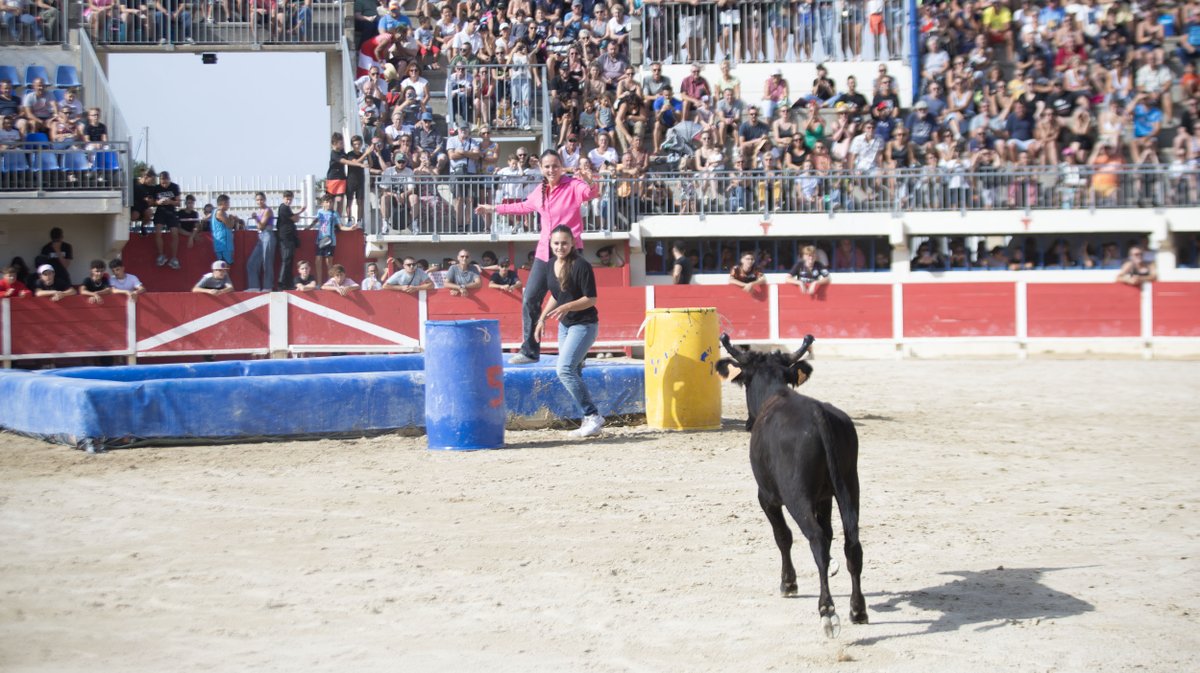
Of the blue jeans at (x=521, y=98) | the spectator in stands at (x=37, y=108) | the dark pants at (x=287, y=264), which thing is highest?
the blue jeans at (x=521, y=98)

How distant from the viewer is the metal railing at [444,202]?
79.6 ft

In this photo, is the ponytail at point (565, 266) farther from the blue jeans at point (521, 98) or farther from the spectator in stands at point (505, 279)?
the blue jeans at point (521, 98)

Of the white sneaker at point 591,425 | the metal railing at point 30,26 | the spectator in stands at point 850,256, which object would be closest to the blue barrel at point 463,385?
the white sneaker at point 591,425

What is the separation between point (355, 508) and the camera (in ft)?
29.0

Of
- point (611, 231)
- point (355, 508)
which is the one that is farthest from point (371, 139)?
point (355, 508)

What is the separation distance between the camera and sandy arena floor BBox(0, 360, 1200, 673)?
18.6ft

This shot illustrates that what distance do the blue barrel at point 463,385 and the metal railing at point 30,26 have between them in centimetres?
1665

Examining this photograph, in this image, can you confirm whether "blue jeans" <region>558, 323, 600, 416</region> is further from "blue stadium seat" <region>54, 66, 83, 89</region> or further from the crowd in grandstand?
"blue stadium seat" <region>54, 66, 83, 89</region>

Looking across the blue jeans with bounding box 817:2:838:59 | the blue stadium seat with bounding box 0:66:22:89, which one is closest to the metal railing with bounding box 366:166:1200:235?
the blue jeans with bounding box 817:2:838:59

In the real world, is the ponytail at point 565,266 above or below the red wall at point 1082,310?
above

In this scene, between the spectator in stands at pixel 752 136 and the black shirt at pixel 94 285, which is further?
the spectator in stands at pixel 752 136

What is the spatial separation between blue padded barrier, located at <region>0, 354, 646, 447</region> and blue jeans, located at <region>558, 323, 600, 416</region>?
38.6 inches

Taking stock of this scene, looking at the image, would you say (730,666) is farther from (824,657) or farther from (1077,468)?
(1077,468)

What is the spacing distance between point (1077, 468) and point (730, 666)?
5.96m
